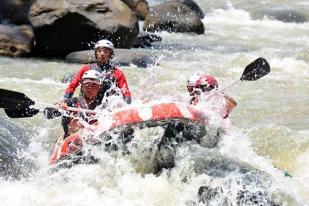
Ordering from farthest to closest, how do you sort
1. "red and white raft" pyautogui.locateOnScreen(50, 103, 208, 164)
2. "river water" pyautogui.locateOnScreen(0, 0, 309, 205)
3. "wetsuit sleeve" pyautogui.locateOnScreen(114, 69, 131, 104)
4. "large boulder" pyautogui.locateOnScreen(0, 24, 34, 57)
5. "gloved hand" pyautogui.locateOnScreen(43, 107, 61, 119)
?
"large boulder" pyautogui.locateOnScreen(0, 24, 34, 57), "wetsuit sleeve" pyautogui.locateOnScreen(114, 69, 131, 104), "gloved hand" pyautogui.locateOnScreen(43, 107, 61, 119), "river water" pyautogui.locateOnScreen(0, 0, 309, 205), "red and white raft" pyautogui.locateOnScreen(50, 103, 208, 164)

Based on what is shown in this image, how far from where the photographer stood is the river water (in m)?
5.59

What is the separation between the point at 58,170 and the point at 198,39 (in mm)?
11491

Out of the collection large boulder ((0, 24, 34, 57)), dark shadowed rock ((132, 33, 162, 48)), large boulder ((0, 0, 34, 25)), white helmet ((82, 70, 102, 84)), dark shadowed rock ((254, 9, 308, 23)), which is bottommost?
dark shadowed rock ((254, 9, 308, 23))

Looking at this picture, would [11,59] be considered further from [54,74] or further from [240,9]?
[240,9]

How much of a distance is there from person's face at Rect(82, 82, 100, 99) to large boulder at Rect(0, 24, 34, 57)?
22.9 ft

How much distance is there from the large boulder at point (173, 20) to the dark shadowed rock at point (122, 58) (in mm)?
4812

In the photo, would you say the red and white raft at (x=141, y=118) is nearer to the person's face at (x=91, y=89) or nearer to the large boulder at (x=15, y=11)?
the person's face at (x=91, y=89)

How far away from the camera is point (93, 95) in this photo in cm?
612

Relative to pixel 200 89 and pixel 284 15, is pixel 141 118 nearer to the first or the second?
pixel 200 89

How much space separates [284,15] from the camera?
73.1ft

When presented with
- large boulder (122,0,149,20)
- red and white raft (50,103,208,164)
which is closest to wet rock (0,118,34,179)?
red and white raft (50,103,208,164)

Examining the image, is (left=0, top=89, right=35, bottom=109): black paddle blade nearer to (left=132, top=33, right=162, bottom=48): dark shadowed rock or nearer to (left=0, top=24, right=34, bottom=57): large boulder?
(left=0, top=24, right=34, bottom=57): large boulder

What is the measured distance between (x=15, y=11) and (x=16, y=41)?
91.2 inches

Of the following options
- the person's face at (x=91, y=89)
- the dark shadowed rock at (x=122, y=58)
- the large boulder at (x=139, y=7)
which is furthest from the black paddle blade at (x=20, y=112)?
the large boulder at (x=139, y=7)
